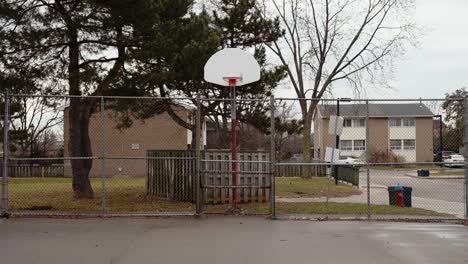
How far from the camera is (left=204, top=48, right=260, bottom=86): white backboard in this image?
41.2ft

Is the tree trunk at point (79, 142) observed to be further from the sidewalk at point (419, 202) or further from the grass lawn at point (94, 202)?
the sidewalk at point (419, 202)

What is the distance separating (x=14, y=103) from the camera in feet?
51.8

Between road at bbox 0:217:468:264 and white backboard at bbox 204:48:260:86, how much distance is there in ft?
11.6

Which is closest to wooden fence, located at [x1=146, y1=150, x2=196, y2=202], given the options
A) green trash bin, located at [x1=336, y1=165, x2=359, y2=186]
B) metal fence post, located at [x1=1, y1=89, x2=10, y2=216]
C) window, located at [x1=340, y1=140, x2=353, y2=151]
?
metal fence post, located at [x1=1, y1=89, x2=10, y2=216]

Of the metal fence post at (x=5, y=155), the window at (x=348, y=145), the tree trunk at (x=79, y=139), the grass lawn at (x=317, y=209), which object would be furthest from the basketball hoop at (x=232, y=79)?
the window at (x=348, y=145)

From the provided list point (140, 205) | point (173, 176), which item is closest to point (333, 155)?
point (173, 176)

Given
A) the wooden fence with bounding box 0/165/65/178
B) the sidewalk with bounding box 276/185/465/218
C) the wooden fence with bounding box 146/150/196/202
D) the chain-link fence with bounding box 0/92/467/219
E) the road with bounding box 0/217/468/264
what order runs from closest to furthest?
the road with bounding box 0/217/468/264, the chain-link fence with bounding box 0/92/467/219, the wooden fence with bounding box 146/150/196/202, the sidewalk with bounding box 276/185/465/218, the wooden fence with bounding box 0/165/65/178

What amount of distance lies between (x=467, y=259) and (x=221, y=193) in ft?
25.3

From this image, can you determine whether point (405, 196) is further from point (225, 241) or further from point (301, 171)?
point (301, 171)

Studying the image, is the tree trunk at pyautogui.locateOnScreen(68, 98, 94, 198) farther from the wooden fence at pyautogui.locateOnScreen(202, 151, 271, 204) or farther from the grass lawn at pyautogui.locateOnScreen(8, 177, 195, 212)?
the wooden fence at pyautogui.locateOnScreen(202, 151, 271, 204)

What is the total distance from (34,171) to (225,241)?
16.9 metres

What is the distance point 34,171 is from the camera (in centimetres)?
2330

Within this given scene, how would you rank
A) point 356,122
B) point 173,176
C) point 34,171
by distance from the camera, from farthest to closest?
point 356,122, point 34,171, point 173,176

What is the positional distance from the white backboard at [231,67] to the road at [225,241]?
3.54 metres
